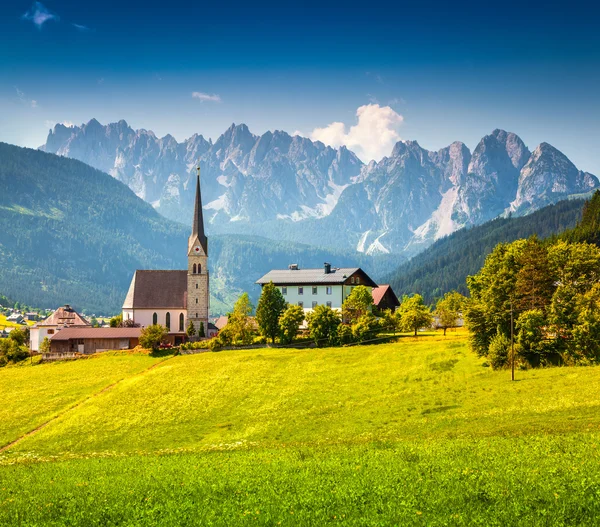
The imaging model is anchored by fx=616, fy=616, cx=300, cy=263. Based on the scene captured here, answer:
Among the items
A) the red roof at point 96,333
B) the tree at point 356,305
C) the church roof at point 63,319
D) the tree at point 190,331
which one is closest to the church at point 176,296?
the tree at point 190,331

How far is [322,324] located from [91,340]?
45454mm

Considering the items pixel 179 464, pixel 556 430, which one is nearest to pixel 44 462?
pixel 179 464

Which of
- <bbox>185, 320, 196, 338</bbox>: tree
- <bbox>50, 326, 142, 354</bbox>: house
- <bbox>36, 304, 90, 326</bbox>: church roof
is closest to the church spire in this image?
<bbox>185, 320, 196, 338</bbox>: tree

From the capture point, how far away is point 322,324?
92.1 m

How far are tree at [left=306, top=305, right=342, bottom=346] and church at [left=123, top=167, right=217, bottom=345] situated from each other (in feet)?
125

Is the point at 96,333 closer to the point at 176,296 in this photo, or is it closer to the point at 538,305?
the point at 176,296

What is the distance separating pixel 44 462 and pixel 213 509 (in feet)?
66.3

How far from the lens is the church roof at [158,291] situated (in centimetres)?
12925

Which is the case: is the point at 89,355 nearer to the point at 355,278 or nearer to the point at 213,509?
the point at 355,278

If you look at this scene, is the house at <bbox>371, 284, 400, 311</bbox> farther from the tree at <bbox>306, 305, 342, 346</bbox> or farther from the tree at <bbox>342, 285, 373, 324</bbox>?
the tree at <bbox>306, 305, 342, 346</bbox>

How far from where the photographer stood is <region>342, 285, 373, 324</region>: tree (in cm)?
10203

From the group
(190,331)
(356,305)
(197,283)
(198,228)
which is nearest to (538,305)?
(356,305)

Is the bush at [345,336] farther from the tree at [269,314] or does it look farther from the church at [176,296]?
the church at [176,296]

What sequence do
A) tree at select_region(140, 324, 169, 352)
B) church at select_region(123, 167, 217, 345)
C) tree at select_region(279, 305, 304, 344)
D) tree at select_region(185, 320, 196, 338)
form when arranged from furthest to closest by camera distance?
church at select_region(123, 167, 217, 345), tree at select_region(185, 320, 196, 338), tree at select_region(140, 324, 169, 352), tree at select_region(279, 305, 304, 344)
